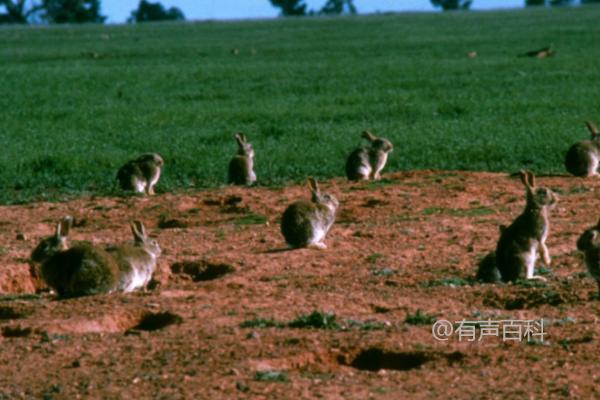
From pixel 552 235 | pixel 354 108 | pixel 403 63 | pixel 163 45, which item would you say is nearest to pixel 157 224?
pixel 552 235

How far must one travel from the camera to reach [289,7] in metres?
117

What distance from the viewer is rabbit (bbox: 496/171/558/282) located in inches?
403

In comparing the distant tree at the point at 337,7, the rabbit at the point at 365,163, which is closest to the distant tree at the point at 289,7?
the distant tree at the point at 337,7

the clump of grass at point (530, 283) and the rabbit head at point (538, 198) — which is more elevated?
the rabbit head at point (538, 198)

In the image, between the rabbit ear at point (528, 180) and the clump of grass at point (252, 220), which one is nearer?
the rabbit ear at point (528, 180)

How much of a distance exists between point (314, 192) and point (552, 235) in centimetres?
236

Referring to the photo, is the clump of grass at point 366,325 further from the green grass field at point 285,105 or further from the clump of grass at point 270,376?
the green grass field at point 285,105

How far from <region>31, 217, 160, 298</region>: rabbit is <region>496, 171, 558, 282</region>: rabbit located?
115 inches

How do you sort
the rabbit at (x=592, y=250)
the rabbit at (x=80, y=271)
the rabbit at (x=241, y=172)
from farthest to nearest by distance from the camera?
1. the rabbit at (x=241, y=172)
2. the rabbit at (x=80, y=271)
3. the rabbit at (x=592, y=250)

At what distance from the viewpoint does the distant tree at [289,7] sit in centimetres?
11731

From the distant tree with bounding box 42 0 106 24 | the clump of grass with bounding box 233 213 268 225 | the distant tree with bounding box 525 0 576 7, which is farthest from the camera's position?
the distant tree with bounding box 525 0 576 7

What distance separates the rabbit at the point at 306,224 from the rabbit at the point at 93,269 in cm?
197

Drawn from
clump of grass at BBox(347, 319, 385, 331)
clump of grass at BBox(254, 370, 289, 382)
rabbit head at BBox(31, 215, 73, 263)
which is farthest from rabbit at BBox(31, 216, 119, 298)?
clump of grass at BBox(254, 370, 289, 382)

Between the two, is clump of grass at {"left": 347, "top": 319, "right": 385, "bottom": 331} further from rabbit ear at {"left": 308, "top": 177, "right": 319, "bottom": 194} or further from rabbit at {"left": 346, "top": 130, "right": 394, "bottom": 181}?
rabbit at {"left": 346, "top": 130, "right": 394, "bottom": 181}
